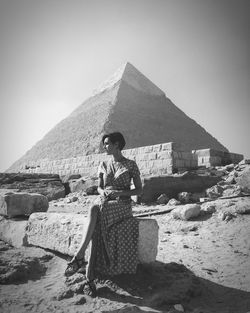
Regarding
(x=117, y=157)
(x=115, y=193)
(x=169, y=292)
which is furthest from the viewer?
(x=117, y=157)

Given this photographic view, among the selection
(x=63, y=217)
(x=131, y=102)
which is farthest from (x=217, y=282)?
(x=131, y=102)

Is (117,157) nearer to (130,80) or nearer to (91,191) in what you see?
(91,191)

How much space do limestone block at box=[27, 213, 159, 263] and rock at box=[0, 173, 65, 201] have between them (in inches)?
242

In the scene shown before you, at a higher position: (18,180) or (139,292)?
(18,180)

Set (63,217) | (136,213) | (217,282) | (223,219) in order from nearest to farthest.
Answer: (217,282)
(63,217)
(223,219)
(136,213)

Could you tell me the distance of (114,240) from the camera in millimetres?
2457

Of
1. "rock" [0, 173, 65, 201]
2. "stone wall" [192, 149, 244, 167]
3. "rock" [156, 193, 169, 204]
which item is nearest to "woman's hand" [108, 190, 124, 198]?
"rock" [156, 193, 169, 204]

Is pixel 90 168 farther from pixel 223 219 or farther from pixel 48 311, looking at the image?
pixel 48 311

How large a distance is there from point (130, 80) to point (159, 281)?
60359 millimetres

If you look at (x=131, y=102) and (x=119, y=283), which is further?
(x=131, y=102)

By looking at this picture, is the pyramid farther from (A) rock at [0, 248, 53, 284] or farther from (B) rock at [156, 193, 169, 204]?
(A) rock at [0, 248, 53, 284]

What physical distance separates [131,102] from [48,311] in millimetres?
54429

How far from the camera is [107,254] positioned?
2.43 metres

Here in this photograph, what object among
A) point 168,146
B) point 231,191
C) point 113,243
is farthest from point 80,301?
point 168,146
